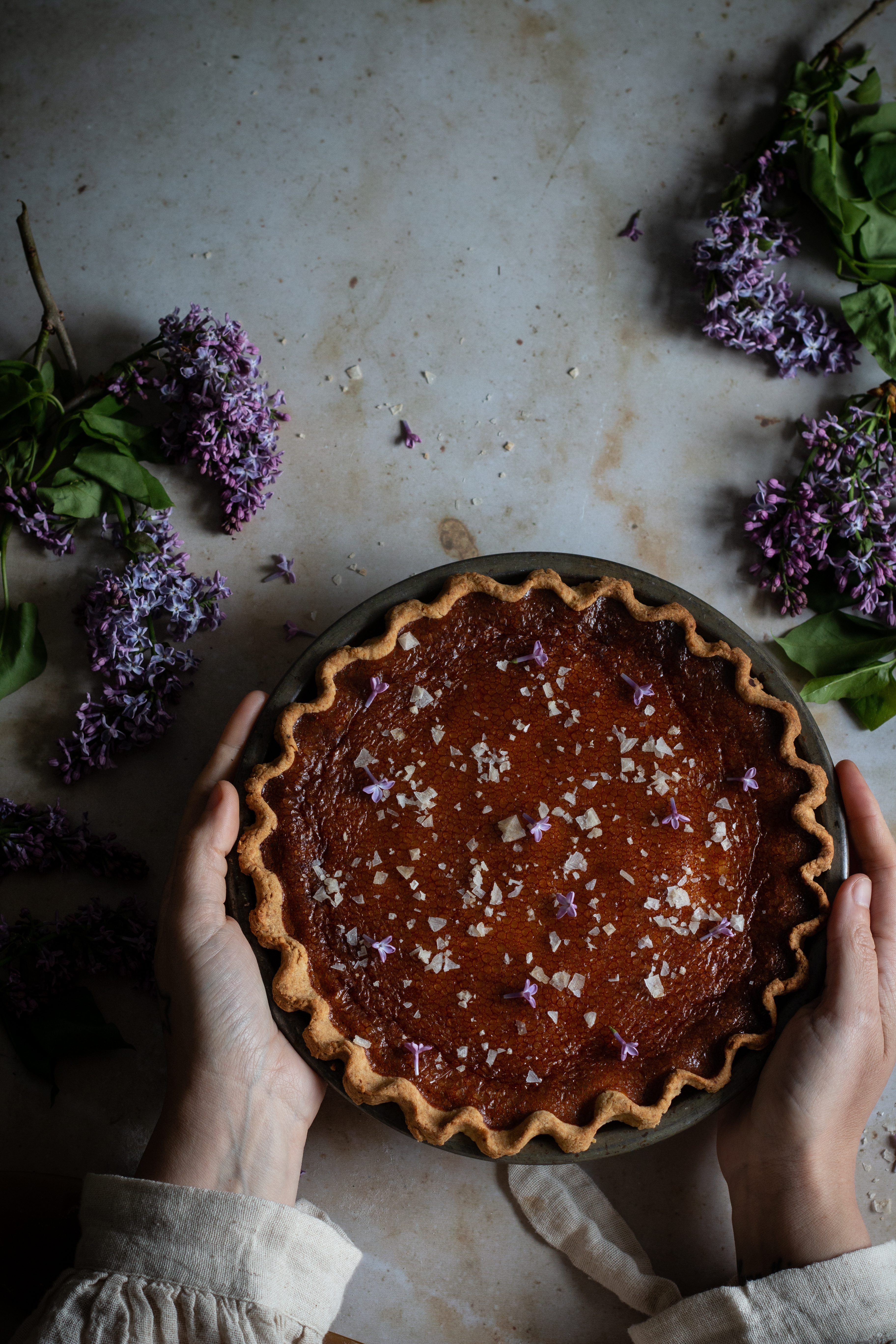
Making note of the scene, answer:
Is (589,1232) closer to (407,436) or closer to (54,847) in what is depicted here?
(54,847)

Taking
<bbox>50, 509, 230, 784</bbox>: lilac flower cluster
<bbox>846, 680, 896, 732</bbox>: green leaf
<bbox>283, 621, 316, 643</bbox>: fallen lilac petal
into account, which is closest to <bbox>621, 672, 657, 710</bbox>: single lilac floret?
<bbox>846, 680, 896, 732</bbox>: green leaf

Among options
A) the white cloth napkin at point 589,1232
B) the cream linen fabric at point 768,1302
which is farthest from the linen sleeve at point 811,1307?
the white cloth napkin at point 589,1232

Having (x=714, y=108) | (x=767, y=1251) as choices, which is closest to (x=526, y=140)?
(x=714, y=108)

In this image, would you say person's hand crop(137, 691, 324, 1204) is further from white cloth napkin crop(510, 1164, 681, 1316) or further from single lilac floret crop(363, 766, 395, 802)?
white cloth napkin crop(510, 1164, 681, 1316)

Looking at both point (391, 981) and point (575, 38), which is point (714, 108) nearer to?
point (575, 38)

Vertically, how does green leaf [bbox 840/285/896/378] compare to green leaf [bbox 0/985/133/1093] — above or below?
above

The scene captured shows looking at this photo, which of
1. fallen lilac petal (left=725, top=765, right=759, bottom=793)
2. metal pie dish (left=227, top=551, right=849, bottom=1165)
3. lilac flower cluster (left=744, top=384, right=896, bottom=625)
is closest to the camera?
metal pie dish (left=227, top=551, right=849, bottom=1165)
